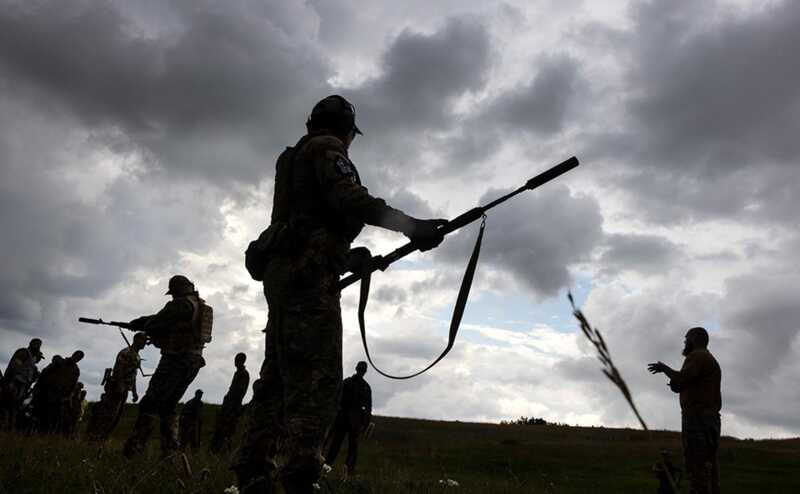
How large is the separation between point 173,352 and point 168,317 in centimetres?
49

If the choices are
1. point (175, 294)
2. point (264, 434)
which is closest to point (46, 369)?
point (175, 294)

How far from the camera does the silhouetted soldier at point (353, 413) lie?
14.4 m

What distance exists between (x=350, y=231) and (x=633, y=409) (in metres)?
3.52

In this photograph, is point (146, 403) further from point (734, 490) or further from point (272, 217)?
point (734, 490)

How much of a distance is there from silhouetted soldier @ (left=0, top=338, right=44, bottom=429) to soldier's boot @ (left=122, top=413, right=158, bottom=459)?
26.4 ft

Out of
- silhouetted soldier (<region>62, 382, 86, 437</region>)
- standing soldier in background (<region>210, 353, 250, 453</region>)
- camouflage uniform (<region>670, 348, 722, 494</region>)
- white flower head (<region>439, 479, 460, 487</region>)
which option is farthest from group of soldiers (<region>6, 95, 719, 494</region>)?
silhouetted soldier (<region>62, 382, 86, 437</region>)

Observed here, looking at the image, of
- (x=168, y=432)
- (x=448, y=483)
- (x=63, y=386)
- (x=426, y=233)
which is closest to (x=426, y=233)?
(x=426, y=233)

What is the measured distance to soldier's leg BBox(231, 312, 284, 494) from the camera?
4465 millimetres

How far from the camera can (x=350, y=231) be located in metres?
4.48

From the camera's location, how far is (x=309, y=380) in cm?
407

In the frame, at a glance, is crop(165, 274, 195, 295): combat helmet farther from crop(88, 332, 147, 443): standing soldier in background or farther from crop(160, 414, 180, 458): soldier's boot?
crop(88, 332, 147, 443): standing soldier in background

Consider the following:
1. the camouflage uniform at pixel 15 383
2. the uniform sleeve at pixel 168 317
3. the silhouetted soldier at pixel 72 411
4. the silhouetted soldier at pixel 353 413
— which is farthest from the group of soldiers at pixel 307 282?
the silhouetted soldier at pixel 72 411

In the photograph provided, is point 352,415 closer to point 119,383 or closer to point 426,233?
point 119,383

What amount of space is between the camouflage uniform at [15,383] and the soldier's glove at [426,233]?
1427 cm
